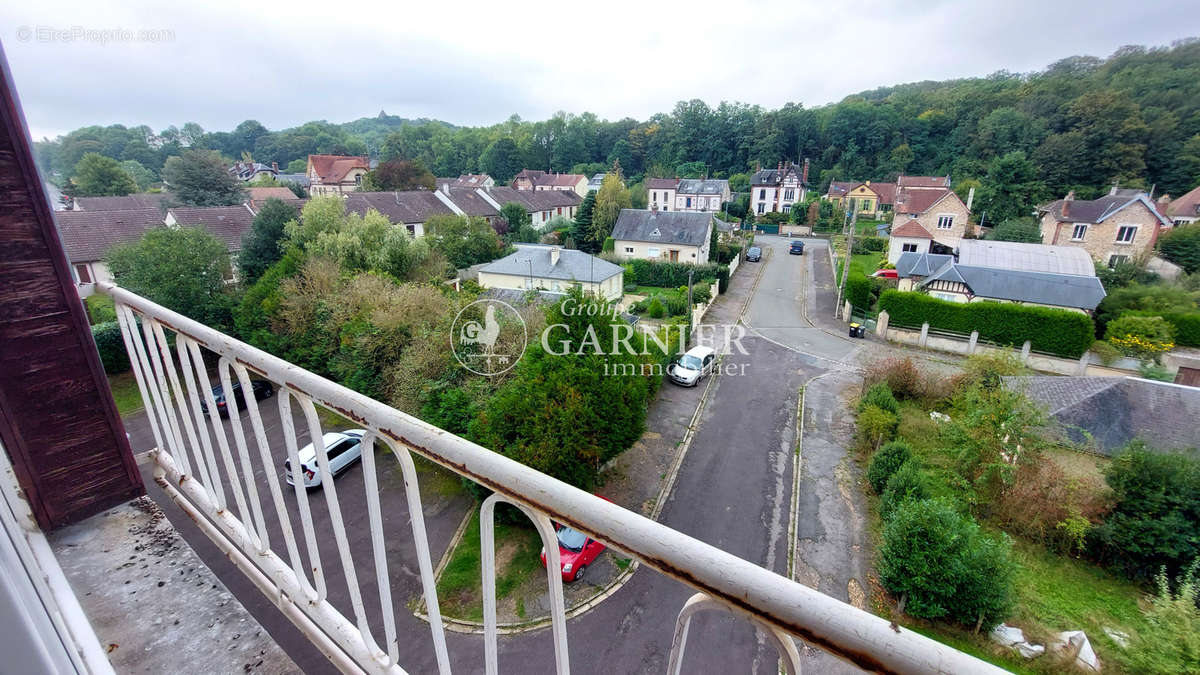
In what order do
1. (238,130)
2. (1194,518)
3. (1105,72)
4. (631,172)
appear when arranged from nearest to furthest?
(1194,518) → (1105,72) → (631,172) → (238,130)

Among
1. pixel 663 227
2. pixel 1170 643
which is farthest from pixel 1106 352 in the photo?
pixel 663 227

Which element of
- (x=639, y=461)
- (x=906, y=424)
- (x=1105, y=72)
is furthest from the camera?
(x=1105, y=72)

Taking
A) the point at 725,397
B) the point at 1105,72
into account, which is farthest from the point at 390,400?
the point at 1105,72

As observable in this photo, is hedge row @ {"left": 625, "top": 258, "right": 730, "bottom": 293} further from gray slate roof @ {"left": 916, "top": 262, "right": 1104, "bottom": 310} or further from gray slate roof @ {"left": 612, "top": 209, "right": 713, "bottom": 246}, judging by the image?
gray slate roof @ {"left": 916, "top": 262, "right": 1104, "bottom": 310}

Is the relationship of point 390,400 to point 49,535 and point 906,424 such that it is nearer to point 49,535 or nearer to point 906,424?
point 49,535

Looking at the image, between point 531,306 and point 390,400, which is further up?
point 531,306

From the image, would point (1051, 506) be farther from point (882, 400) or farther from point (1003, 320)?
point (1003, 320)
